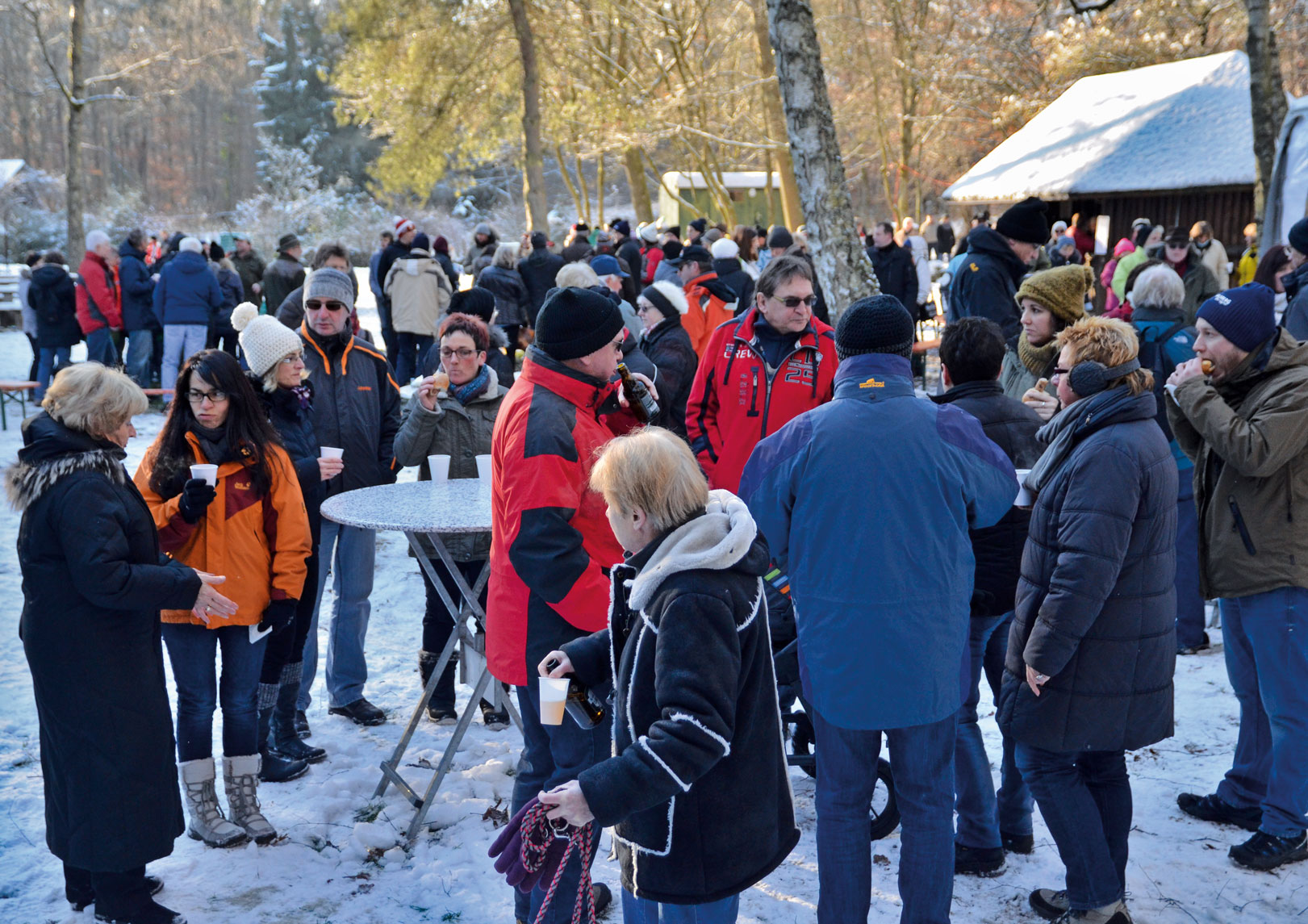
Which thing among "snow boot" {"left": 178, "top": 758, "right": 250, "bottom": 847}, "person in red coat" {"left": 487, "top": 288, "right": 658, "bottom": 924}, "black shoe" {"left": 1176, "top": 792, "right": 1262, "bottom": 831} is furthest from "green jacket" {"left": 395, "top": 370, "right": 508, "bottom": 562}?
"black shoe" {"left": 1176, "top": 792, "right": 1262, "bottom": 831}

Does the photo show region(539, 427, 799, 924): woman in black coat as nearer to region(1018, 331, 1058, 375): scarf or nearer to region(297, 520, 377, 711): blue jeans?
region(1018, 331, 1058, 375): scarf

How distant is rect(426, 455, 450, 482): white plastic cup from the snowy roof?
44.8 ft

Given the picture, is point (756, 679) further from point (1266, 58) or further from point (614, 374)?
point (1266, 58)

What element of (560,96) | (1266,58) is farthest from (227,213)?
(1266,58)

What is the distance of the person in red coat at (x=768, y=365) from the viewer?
4324mm

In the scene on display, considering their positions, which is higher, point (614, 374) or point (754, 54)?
point (754, 54)

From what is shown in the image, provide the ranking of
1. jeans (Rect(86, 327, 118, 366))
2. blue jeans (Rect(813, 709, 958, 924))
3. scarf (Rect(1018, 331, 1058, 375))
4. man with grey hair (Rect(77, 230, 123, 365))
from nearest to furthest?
blue jeans (Rect(813, 709, 958, 924))
scarf (Rect(1018, 331, 1058, 375))
man with grey hair (Rect(77, 230, 123, 365))
jeans (Rect(86, 327, 118, 366))

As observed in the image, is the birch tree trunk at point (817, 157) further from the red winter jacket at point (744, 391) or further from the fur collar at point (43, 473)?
the fur collar at point (43, 473)

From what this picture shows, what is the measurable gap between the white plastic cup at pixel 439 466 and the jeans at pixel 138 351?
9.58 meters

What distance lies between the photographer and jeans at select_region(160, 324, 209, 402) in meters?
11.7

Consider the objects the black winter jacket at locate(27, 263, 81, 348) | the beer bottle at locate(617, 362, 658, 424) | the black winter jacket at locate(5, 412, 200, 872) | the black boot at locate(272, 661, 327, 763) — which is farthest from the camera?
the black winter jacket at locate(27, 263, 81, 348)

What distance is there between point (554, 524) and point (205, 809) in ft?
6.57

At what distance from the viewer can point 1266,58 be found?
979 cm

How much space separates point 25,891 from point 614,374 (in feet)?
8.52
